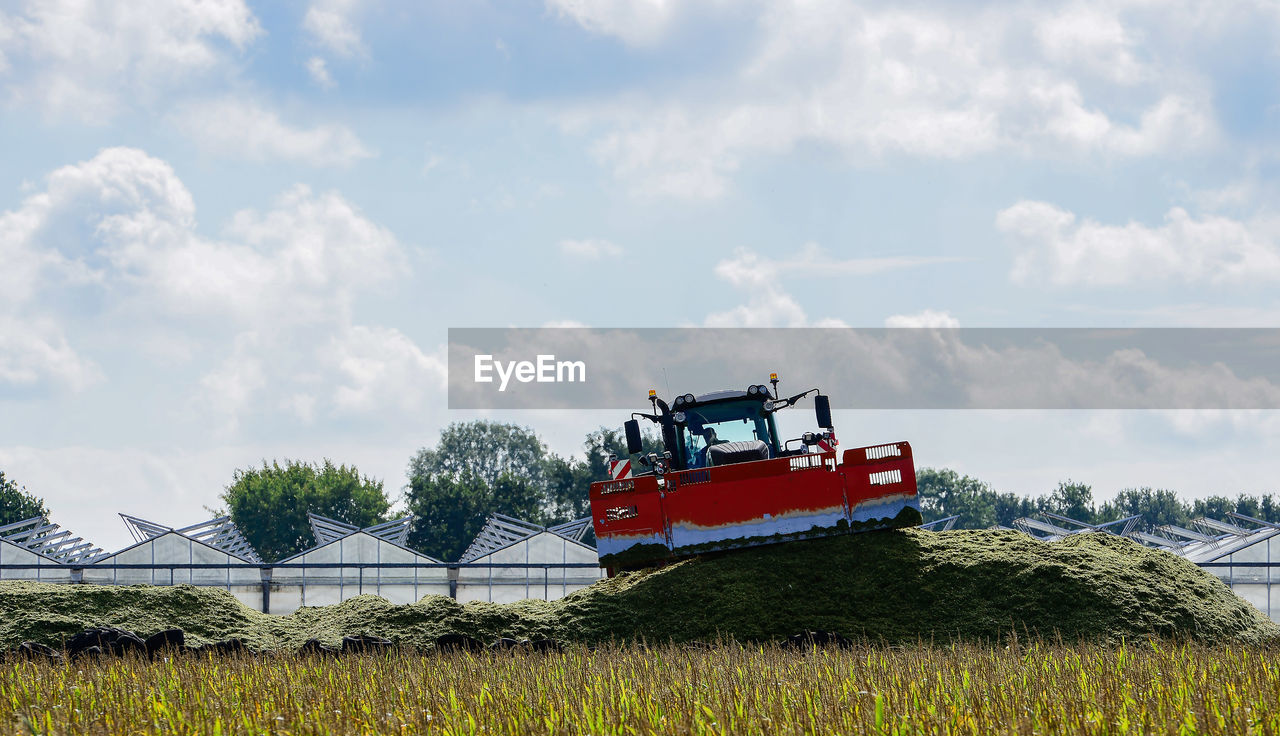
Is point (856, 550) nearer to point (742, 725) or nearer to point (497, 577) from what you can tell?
point (742, 725)

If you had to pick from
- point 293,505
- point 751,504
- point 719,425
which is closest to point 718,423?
point 719,425

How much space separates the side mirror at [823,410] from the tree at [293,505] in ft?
234

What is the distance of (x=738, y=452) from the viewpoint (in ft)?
51.1

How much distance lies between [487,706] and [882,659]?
11.8 ft

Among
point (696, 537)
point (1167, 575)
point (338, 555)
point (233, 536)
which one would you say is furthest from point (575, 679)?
point (233, 536)

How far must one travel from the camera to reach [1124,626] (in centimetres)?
1227

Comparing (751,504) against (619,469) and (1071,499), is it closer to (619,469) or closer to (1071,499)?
(619,469)

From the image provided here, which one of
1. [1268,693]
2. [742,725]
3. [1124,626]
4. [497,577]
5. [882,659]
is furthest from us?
[497,577]

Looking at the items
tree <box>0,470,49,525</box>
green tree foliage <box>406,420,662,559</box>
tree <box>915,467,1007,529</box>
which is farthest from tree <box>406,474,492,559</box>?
tree <box>915,467,1007,529</box>

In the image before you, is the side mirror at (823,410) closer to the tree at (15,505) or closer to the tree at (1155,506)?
the tree at (15,505)

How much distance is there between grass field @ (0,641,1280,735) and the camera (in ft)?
20.6

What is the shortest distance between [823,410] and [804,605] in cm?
381

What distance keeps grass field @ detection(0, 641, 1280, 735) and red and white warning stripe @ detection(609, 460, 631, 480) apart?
7.45 metres

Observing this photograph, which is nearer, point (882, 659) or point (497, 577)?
point (882, 659)
